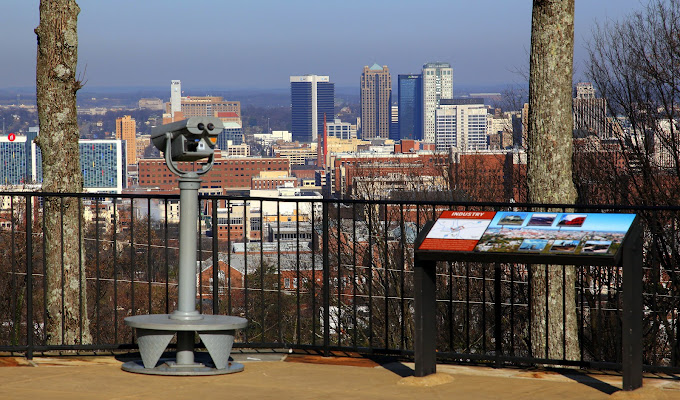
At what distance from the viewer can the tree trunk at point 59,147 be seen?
8281mm

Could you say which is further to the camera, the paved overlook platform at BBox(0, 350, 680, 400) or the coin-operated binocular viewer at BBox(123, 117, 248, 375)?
the coin-operated binocular viewer at BBox(123, 117, 248, 375)

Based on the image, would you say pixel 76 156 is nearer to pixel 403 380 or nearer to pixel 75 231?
pixel 75 231

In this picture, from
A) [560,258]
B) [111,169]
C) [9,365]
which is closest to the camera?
[560,258]

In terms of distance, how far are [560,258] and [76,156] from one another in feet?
18.8

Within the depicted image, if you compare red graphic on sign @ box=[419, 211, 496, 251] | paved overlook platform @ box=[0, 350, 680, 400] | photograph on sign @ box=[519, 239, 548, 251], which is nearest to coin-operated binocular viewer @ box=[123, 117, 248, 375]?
paved overlook platform @ box=[0, 350, 680, 400]

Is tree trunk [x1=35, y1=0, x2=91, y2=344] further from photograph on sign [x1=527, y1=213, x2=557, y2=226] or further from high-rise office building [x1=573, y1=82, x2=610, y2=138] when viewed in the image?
high-rise office building [x1=573, y1=82, x2=610, y2=138]

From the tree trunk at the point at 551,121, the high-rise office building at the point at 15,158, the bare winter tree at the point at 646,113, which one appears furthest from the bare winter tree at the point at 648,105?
the high-rise office building at the point at 15,158

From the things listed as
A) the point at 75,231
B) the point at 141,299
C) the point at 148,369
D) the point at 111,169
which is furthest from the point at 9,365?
the point at 111,169

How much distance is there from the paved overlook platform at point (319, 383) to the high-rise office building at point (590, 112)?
17223 mm

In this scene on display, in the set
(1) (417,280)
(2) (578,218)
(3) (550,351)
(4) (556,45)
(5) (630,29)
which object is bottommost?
(3) (550,351)

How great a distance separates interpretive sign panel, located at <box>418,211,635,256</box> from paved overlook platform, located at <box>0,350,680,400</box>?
847 millimetres

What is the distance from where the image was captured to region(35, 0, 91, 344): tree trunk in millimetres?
8281

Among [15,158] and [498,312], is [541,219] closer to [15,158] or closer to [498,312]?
[498,312]

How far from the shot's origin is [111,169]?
466ft
